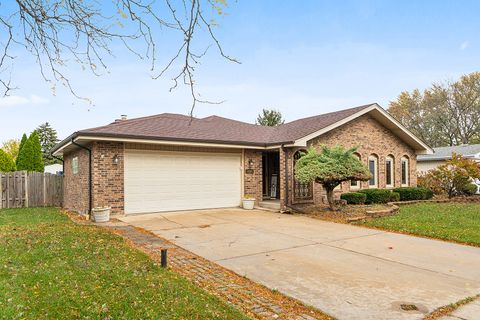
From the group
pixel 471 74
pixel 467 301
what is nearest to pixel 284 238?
pixel 467 301

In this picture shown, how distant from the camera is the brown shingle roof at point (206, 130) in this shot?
12.0m

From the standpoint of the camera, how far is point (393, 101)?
42.3 metres

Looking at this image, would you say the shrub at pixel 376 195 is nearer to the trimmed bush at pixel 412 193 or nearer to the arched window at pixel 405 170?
the trimmed bush at pixel 412 193

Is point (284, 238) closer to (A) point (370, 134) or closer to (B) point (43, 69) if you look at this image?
(B) point (43, 69)

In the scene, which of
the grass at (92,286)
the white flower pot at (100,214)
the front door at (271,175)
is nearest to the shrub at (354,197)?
the front door at (271,175)

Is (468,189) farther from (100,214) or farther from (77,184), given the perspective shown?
(77,184)

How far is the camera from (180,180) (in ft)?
42.9

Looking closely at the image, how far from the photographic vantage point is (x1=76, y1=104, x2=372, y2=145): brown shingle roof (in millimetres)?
12015

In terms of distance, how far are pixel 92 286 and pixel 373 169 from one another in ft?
48.5

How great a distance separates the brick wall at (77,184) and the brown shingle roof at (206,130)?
1590 millimetres

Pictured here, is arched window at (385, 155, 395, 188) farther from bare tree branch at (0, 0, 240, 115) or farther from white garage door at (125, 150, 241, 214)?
bare tree branch at (0, 0, 240, 115)

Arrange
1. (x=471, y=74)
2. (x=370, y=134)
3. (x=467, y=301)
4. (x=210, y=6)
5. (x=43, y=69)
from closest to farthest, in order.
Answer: (x=210, y=6) → (x=43, y=69) → (x=467, y=301) → (x=370, y=134) → (x=471, y=74)

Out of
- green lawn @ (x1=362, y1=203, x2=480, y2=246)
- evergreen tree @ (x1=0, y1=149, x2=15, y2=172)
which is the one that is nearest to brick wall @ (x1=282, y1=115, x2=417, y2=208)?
green lawn @ (x1=362, y1=203, x2=480, y2=246)

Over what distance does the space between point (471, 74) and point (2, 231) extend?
4164cm
